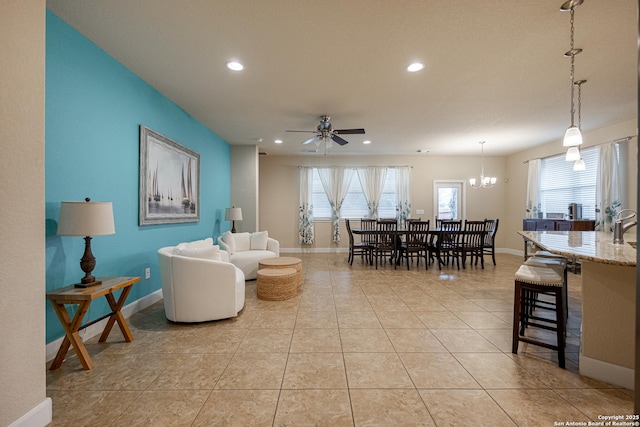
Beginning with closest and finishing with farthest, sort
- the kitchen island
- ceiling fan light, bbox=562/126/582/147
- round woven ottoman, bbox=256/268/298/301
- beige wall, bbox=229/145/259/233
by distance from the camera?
the kitchen island < ceiling fan light, bbox=562/126/582/147 < round woven ottoman, bbox=256/268/298/301 < beige wall, bbox=229/145/259/233

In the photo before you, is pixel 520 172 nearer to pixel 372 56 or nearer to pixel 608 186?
pixel 608 186

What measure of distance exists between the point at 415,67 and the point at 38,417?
388 cm

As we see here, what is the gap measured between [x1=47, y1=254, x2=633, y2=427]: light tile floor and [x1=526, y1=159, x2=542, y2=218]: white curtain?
155 inches

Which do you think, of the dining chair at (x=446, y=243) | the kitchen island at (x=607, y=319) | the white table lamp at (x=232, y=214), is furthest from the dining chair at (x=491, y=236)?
the white table lamp at (x=232, y=214)

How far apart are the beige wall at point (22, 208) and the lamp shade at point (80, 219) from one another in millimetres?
515

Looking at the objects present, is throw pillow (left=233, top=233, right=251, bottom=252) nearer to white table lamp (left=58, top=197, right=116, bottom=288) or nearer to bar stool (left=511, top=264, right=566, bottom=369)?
white table lamp (left=58, top=197, right=116, bottom=288)

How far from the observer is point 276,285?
3.49 m

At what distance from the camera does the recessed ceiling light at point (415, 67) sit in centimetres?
277

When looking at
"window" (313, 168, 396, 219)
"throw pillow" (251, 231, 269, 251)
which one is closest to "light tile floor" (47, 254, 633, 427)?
"throw pillow" (251, 231, 269, 251)

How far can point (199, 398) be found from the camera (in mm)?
1666

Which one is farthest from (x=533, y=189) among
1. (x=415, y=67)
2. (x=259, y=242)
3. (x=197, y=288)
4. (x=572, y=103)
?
(x=197, y=288)

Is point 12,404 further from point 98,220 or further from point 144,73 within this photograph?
point 144,73

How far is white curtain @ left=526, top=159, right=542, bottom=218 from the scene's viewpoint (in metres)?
6.25

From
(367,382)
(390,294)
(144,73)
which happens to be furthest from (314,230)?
(367,382)
